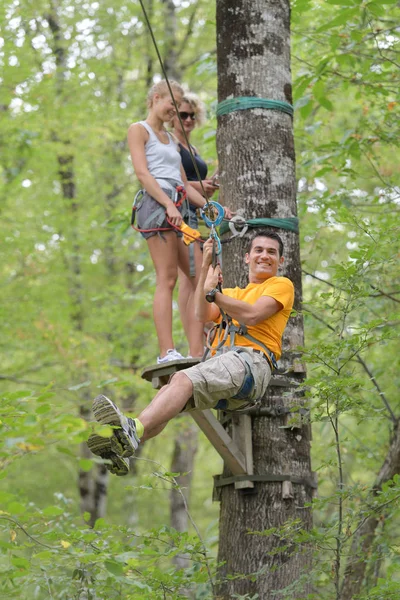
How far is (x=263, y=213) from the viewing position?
4.76m

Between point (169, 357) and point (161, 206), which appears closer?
point (169, 357)

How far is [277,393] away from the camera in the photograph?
4.54 metres

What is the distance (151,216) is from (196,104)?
940 mm

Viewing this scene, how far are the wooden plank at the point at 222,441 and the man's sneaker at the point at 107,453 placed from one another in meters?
0.77

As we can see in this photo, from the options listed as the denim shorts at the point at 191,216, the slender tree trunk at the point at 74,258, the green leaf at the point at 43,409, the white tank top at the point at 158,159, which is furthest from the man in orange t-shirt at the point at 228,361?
the slender tree trunk at the point at 74,258

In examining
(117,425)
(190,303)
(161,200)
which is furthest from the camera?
(190,303)

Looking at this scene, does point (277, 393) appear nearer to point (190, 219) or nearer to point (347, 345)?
point (347, 345)

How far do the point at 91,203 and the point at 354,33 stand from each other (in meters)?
10.8

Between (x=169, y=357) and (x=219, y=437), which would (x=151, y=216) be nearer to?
(x=169, y=357)

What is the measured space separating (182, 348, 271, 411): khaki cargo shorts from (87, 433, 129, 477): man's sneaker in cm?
47

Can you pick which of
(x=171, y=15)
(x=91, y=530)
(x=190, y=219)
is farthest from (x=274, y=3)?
(x=171, y=15)

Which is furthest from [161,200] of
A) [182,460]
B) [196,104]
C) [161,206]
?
[182,460]

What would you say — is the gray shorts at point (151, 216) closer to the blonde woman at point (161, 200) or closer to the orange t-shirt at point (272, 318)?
the blonde woman at point (161, 200)

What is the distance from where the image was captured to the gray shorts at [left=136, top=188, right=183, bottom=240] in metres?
4.86
